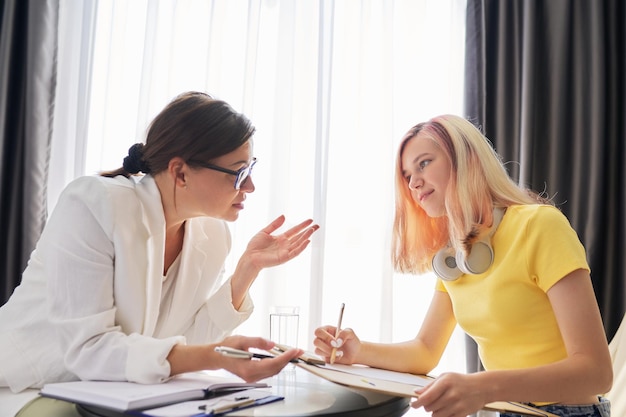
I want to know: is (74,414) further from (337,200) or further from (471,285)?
(337,200)

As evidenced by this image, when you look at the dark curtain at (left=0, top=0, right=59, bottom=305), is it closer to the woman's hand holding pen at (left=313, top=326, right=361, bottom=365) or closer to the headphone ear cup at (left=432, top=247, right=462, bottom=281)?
the woman's hand holding pen at (left=313, top=326, right=361, bottom=365)

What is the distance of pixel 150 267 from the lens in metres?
1.37

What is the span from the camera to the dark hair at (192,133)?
4.74 ft

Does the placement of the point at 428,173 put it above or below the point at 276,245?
above

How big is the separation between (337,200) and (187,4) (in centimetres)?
111

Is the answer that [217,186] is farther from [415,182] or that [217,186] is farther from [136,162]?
[415,182]

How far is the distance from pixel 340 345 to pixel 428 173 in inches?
19.8

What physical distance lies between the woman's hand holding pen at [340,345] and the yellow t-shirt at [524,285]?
1.02 feet

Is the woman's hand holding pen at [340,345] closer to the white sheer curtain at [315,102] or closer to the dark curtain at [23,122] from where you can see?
the white sheer curtain at [315,102]

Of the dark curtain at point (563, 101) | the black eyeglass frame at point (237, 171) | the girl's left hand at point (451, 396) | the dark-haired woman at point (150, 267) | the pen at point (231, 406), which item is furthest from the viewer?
the dark curtain at point (563, 101)

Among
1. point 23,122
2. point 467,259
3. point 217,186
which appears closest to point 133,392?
point 217,186

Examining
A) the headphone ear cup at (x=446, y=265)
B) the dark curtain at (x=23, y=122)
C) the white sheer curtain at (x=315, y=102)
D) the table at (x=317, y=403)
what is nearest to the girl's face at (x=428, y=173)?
the headphone ear cup at (x=446, y=265)

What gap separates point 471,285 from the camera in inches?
56.1

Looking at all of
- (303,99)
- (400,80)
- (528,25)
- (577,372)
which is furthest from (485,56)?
(577,372)
